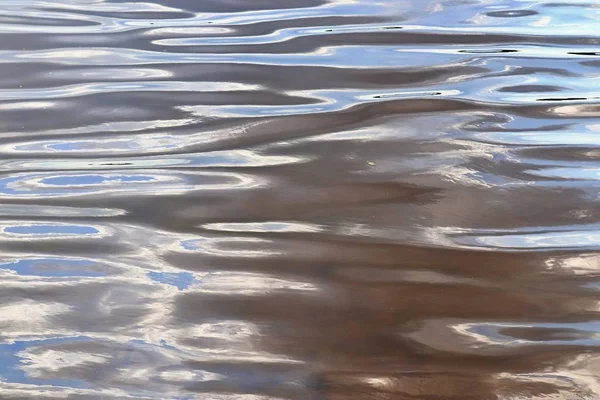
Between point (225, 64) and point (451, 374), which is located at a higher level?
point (225, 64)

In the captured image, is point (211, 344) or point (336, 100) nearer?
point (211, 344)

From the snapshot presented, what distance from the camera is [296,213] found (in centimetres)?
205

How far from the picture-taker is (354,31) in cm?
363

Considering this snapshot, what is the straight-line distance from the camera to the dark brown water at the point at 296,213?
4.85 ft

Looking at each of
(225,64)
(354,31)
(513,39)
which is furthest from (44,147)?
(513,39)

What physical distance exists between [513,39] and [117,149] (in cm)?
190

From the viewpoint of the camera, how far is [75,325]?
1564mm

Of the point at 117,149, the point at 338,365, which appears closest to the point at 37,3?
the point at 117,149

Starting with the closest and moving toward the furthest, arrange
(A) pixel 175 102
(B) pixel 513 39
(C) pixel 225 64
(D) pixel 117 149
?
(D) pixel 117 149
(A) pixel 175 102
(C) pixel 225 64
(B) pixel 513 39

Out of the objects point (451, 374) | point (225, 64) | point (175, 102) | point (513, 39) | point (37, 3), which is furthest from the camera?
point (37, 3)

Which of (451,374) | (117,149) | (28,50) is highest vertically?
(28,50)

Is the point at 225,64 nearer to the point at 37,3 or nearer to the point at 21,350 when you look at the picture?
the point at 37,3

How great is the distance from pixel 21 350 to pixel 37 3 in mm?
2734

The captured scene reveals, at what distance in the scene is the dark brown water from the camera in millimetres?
1479
